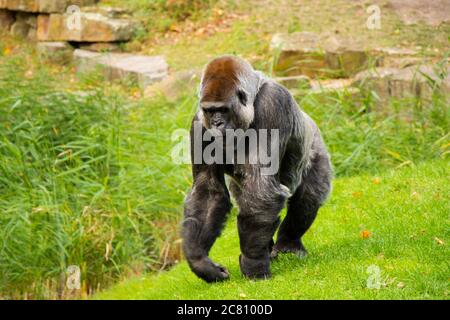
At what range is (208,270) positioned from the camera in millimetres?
5855

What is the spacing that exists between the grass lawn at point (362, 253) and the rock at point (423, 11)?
6.42 metres

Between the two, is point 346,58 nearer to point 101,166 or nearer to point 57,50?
point 101,166

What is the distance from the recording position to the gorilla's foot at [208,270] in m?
5.78

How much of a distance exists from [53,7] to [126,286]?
10.5m

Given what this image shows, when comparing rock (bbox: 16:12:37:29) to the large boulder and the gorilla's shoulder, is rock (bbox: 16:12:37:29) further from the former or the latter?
the gorilla's shoulder

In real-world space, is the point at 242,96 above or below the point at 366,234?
above

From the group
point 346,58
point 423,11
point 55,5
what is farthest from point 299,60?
point 55,5

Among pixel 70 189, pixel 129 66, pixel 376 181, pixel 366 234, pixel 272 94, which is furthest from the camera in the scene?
pixel 129 66

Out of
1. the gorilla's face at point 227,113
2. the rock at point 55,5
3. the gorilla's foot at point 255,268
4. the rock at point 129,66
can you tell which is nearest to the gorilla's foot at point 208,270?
the gorilla's foot at point 255,268

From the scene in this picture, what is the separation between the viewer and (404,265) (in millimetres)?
5875

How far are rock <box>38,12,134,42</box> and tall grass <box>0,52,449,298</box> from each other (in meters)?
5.95

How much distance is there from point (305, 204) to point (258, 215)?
96 centimetres
